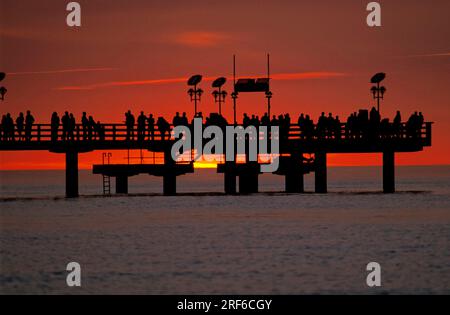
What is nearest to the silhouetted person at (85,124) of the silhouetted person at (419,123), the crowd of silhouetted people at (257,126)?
the crowd of silhouetted people at (257,126)

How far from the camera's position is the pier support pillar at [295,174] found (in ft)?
254

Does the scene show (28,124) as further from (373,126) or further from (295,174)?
(373,126)

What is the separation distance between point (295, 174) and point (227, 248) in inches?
1141

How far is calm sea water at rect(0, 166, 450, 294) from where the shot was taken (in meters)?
40.6

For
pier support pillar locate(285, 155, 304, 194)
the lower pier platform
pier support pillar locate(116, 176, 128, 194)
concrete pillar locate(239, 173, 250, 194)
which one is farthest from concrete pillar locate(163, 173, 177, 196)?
pier support pillar locate(285, 155, 304, 194)

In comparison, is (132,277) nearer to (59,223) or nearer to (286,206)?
(59,223)

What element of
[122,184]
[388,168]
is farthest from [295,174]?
[122,184]

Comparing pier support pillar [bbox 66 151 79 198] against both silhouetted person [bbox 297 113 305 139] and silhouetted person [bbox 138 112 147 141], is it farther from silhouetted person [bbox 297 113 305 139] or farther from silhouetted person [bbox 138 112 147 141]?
silhouetted person [bbox 297 113 305 139]

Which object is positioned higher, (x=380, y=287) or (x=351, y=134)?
(x=351, y=134)

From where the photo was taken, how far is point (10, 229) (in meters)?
65.9

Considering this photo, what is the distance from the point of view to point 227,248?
52.2 meters

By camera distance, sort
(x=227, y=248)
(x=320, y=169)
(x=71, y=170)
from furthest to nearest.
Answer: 1. (x=320, y=169)
2. (x=71, y=170)
3. (x=227, y=248)
